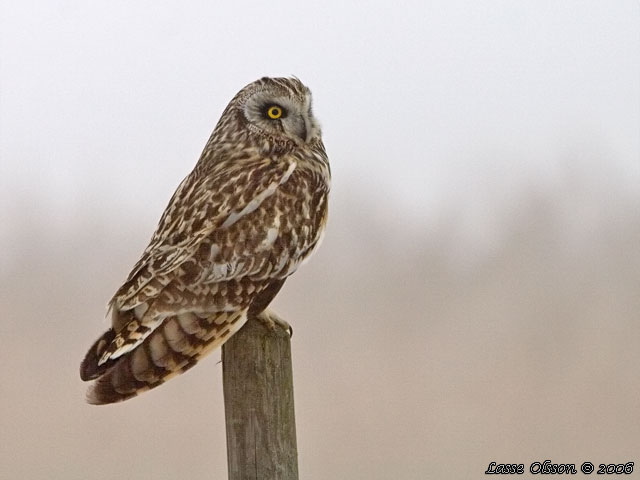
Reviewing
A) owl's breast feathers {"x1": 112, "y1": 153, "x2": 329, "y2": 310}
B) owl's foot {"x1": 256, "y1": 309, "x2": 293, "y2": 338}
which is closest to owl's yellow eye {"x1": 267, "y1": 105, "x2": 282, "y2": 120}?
owl's breast feathers {"x1": 112, "y1": 153, "x2": 329, "y2": 310}

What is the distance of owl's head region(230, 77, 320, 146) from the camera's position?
142 cm

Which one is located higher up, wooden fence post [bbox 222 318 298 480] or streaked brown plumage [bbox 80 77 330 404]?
streaked brown plumage [bbox 80 77 330 404]

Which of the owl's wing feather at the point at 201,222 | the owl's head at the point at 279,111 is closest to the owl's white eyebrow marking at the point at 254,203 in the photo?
the owl's wing feather at the point at 201,222

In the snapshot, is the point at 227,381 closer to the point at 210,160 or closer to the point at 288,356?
the point at 288,356

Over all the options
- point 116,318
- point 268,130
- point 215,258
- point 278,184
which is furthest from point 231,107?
point 116,318

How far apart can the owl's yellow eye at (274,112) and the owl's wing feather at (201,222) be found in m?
0.09

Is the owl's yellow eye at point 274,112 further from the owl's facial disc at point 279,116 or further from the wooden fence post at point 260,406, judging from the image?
the wooden fence post at point 260,406

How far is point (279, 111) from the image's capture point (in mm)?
1430

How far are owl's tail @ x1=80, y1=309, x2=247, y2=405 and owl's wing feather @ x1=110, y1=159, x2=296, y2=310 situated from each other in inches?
2.4

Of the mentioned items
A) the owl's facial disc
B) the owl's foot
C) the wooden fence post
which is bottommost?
the wooden fence post

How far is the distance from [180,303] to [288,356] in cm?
19

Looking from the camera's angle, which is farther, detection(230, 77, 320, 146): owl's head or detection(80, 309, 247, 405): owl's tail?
detection(230, 77, 320, 146): owl's head

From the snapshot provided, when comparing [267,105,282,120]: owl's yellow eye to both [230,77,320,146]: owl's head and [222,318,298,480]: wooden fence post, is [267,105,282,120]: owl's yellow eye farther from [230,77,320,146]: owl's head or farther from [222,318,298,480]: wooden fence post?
[222,318,298,480]: wooden fence post

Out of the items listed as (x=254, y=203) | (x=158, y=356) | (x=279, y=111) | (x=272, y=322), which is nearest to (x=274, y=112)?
(x=279, y=111)
